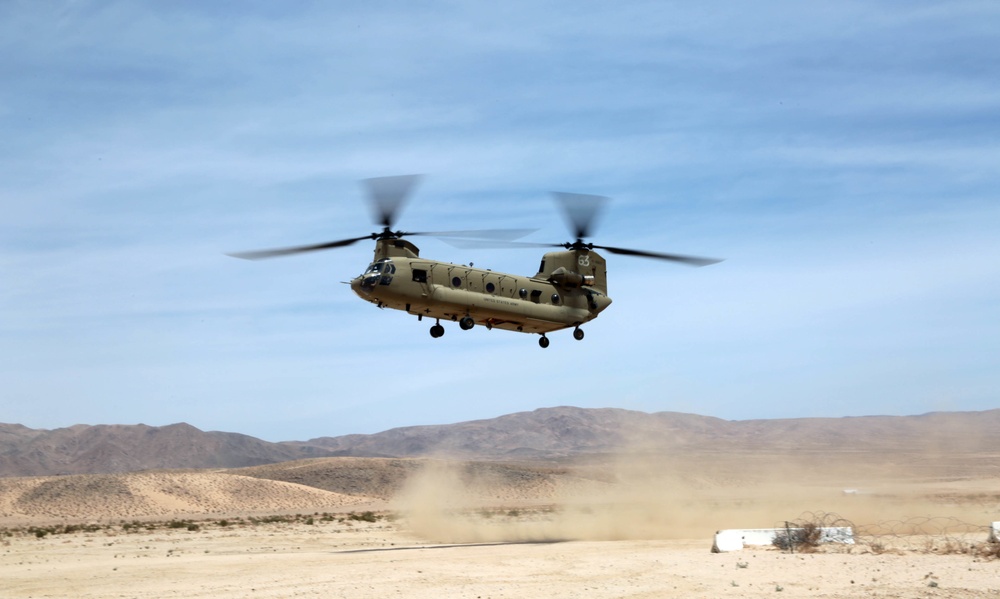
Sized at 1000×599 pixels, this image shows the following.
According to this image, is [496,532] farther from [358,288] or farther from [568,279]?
[358,288]

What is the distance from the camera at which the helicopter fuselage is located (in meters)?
35.7

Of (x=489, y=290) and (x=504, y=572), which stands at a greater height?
(x=489, y=290)

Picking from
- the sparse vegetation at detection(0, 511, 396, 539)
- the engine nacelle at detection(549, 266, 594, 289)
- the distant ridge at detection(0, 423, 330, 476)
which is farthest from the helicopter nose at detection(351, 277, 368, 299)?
the distant ridge at detection(0, 423, 330, 476)

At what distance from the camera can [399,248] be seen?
1442 inches

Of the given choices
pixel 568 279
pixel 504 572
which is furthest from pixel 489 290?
pixel 504 572

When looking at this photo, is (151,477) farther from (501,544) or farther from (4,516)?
(501,544)

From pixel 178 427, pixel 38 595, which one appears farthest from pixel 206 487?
pixel 178 427

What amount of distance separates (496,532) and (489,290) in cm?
1464

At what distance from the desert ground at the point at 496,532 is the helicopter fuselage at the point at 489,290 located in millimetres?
8530

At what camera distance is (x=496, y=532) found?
47.2 metres

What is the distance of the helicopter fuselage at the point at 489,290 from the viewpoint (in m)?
35.7

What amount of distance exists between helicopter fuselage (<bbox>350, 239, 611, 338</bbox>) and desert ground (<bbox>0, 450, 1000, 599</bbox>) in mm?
8530

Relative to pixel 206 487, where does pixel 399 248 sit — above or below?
above

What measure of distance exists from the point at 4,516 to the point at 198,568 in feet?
143
